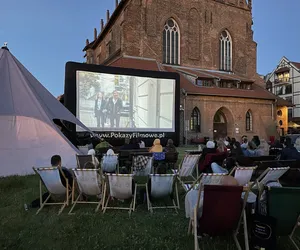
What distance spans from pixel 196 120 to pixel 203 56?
8654mm

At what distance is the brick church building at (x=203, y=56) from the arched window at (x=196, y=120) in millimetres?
52

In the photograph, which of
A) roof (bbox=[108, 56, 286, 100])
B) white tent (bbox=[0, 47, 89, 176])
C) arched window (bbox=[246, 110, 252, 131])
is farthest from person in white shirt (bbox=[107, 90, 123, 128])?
arched window (bbox=[246, 110, 252, 131])

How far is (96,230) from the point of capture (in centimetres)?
348

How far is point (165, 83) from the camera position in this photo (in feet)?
61.0

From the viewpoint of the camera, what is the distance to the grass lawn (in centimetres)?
311

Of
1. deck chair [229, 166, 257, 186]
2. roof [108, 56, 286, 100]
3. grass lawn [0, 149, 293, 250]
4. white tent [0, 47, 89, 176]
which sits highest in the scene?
roof [108, 56, 286, 100]

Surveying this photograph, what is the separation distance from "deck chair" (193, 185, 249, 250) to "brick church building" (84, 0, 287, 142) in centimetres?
1875

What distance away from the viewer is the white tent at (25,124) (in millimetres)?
7441

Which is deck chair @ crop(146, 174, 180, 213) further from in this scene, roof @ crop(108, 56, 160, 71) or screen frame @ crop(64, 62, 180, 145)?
roof @ crop(108, 56, 160, 71)

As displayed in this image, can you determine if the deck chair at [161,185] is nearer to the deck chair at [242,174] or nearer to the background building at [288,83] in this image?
the deck chair at [242,174]

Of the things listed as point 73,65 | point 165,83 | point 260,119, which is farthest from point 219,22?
point 73,65

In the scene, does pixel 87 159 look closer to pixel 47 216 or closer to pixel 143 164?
pixel 143 164

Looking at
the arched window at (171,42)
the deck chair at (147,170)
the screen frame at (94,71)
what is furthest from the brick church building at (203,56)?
the deck chair at (147,170)

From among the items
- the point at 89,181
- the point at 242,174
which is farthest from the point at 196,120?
the point at 89,181
